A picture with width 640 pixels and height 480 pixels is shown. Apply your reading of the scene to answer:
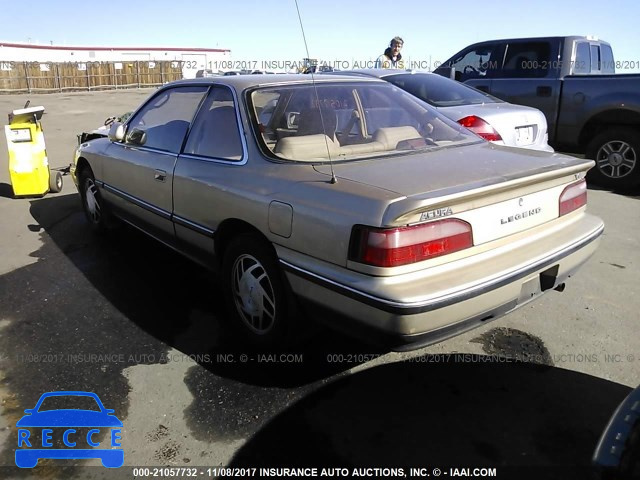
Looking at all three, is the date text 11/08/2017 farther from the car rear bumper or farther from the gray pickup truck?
the gray pickup truck

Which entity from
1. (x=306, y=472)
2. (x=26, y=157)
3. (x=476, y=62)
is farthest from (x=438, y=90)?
(x=26, y=157)

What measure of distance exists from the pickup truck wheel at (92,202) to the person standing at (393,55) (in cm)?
563

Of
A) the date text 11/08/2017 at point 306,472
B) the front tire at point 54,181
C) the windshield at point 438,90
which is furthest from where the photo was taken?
the front tire at point 54,181

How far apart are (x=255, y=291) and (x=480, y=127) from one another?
3543 millimetres

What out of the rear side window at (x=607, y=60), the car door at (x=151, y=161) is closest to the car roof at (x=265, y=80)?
the car door at (x=151, y=161)

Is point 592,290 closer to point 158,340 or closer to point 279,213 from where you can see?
point 279,213

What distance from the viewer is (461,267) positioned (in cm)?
238

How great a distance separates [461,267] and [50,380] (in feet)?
7.50

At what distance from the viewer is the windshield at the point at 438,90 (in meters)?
6.17

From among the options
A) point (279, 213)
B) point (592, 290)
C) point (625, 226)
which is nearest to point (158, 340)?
point (279, 213)

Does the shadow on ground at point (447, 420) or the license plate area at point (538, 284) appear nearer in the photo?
the shadow on ground at point (447, 420)

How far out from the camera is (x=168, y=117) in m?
4.77

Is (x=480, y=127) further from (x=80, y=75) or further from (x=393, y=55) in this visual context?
(x=80, y=75)

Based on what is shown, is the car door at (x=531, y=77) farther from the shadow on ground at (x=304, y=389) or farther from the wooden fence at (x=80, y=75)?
the wooden fence at (x=80, y=75)
